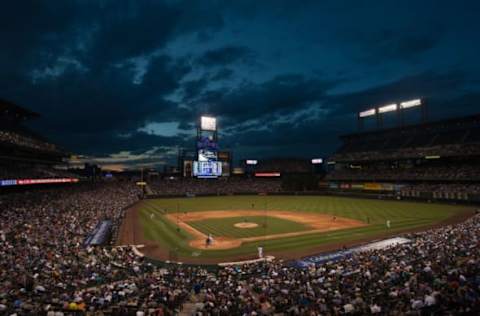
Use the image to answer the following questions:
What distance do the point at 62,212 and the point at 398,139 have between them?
7913 cm

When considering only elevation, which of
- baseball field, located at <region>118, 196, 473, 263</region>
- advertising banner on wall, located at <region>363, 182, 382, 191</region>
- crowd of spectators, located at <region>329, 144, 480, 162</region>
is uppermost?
crowd of spectators, located at <region>329, 144, 480, 162</region>

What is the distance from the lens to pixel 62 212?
35688 mm

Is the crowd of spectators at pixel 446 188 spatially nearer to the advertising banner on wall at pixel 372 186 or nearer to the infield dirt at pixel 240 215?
the advertising banner on wall at pixel 372 186

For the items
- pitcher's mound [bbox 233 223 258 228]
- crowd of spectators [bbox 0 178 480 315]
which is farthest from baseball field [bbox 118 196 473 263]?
crowd of spectators [bbox 0 178 480 315]

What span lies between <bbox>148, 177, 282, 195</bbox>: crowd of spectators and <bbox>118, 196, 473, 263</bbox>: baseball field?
32498 millimetres

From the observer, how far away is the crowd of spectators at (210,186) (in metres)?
83.2

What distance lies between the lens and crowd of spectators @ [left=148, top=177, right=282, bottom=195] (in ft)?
273

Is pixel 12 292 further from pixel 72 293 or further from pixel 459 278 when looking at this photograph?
pixel 459 278

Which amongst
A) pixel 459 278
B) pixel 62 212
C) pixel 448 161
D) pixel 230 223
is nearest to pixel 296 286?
pixel 459 278

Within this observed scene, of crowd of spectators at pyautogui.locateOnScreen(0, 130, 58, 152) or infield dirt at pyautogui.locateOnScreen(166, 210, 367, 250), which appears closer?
infield dirt at pyautogui.locateOnScreen(166, 210, 367, 250)

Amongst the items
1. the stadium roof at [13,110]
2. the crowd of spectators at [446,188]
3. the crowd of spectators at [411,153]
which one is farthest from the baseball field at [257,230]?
the stadium roof at [13,110]

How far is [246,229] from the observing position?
3581cm

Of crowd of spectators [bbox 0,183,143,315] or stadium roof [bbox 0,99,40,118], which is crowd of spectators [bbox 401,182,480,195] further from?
stadium roof [bbox 0,99,40,118]

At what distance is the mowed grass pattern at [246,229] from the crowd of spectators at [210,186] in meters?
40.3
